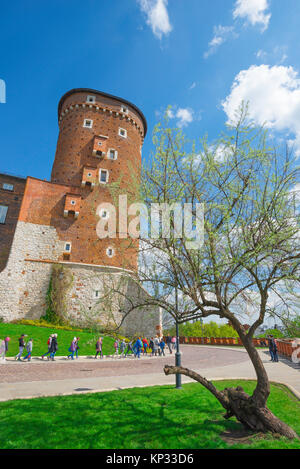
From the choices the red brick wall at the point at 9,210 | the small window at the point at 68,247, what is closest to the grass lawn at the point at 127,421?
the small window at the point at 68,247

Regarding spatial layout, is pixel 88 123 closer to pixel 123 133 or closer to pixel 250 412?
pixel 123 133

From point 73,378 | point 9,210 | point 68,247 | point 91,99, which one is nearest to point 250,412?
point 73,378

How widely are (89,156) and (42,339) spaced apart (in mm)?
19845

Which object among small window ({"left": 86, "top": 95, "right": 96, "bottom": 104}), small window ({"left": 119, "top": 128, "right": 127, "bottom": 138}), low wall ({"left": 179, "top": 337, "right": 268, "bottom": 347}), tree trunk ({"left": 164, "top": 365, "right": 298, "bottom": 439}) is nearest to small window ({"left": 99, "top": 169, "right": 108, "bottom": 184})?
small window ({"left": 119, "top": 128, "right": 127, "bottom": 138})

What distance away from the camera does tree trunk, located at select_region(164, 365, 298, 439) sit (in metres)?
4.46

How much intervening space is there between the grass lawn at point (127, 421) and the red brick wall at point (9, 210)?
23.1 meters

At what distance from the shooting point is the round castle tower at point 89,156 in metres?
25.7

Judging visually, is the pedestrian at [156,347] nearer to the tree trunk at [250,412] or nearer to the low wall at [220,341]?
the low wall at [220,341]

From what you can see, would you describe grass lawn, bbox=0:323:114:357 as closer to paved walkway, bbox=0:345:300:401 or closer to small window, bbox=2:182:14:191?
paved walkway, bbox=0:345:300:401

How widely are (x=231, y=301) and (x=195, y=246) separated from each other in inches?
54.7

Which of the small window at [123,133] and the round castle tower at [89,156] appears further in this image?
the small window at [123,133]

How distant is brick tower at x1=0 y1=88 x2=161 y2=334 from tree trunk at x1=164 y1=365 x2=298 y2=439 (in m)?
13.7

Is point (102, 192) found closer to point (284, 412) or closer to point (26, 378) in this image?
point (26, 378)

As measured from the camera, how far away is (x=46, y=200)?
83.9ft
